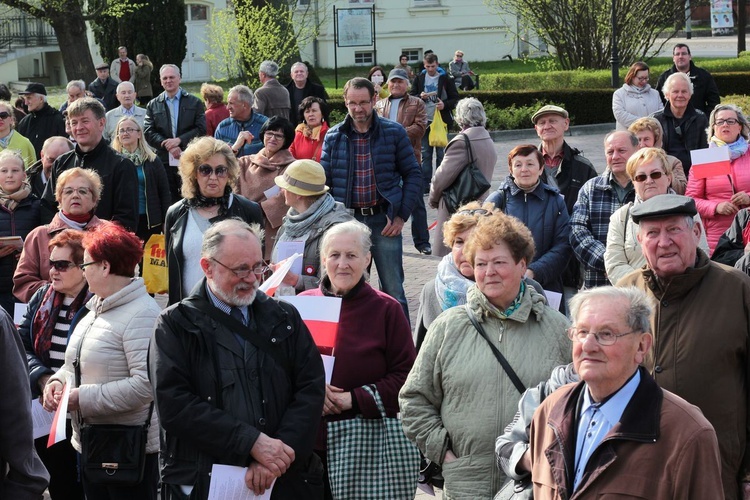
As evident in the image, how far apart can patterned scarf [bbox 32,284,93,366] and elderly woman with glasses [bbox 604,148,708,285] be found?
3055 mm

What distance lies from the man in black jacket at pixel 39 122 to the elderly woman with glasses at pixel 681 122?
7207mm

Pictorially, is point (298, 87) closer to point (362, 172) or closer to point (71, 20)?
point (362, 172)

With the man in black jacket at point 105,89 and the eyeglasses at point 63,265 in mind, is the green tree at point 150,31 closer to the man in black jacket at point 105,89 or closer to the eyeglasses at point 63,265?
the man in black jacket at point 105,89

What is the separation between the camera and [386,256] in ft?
31.0

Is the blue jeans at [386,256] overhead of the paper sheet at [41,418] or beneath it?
overhead

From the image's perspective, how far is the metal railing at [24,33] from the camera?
147 ft

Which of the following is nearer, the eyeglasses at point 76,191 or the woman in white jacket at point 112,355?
the woman in white jacket at point 112,355

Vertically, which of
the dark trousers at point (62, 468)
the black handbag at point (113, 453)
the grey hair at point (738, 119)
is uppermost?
the grey hair at point (738, 119)

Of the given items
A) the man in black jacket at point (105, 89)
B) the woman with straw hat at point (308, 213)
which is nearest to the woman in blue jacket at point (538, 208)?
the woman with straw hat at point (308, 213)

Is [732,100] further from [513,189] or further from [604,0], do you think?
[513,189]

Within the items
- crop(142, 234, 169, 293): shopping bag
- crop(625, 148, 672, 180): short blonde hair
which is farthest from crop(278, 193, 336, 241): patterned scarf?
crop(625, 148, 672, 180): short blonde hair

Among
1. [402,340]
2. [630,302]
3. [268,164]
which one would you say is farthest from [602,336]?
[268,164]

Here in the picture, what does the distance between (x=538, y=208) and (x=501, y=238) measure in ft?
Result: 8.36

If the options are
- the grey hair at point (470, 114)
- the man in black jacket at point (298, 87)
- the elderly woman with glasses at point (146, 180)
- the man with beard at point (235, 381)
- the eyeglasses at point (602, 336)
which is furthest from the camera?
the man in black jacket at point (298, 87)
